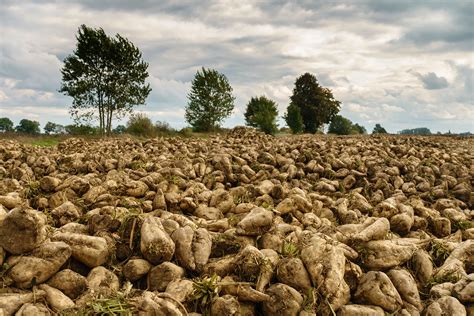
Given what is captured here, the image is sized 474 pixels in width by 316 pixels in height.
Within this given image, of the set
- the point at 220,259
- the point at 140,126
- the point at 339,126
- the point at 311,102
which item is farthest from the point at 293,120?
the point at 220,259

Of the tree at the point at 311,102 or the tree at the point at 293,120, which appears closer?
the tree at the point at 293,120

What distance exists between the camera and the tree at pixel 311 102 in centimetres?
5028

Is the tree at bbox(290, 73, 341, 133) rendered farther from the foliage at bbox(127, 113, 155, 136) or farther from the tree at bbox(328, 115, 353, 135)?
the foliage at bbox(127, 113, 155, 136)

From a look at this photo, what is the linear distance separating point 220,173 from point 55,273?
4185 millimetres

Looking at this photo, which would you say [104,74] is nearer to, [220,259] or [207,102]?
[207,102]

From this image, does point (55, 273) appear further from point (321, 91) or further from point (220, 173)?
point (321, 91)

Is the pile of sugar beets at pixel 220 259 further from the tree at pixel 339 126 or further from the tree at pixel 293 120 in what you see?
the tree at pixel 339 126

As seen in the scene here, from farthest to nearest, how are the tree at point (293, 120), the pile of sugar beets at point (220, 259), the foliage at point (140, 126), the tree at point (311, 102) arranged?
the tree at point (311, 102) < the tree at point (293, 120) < the foliage at point (140, 126) < the pile of sugar beets at point (220, 259)

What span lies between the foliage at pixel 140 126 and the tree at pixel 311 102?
2799 centimetres

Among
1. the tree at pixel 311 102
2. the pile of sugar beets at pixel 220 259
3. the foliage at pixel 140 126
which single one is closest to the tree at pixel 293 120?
the tree at pixel 311 102

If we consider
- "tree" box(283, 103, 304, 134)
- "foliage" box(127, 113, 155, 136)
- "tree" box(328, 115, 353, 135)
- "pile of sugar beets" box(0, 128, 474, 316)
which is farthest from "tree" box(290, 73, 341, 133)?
"pile of sugar beets" box(0, 128, 474, 316)

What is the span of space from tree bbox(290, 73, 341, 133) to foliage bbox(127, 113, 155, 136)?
28.0 meters

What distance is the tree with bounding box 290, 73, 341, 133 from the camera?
50.3 meters

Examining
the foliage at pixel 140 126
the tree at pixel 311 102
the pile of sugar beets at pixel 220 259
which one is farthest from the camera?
the tree at pixel 311 102
